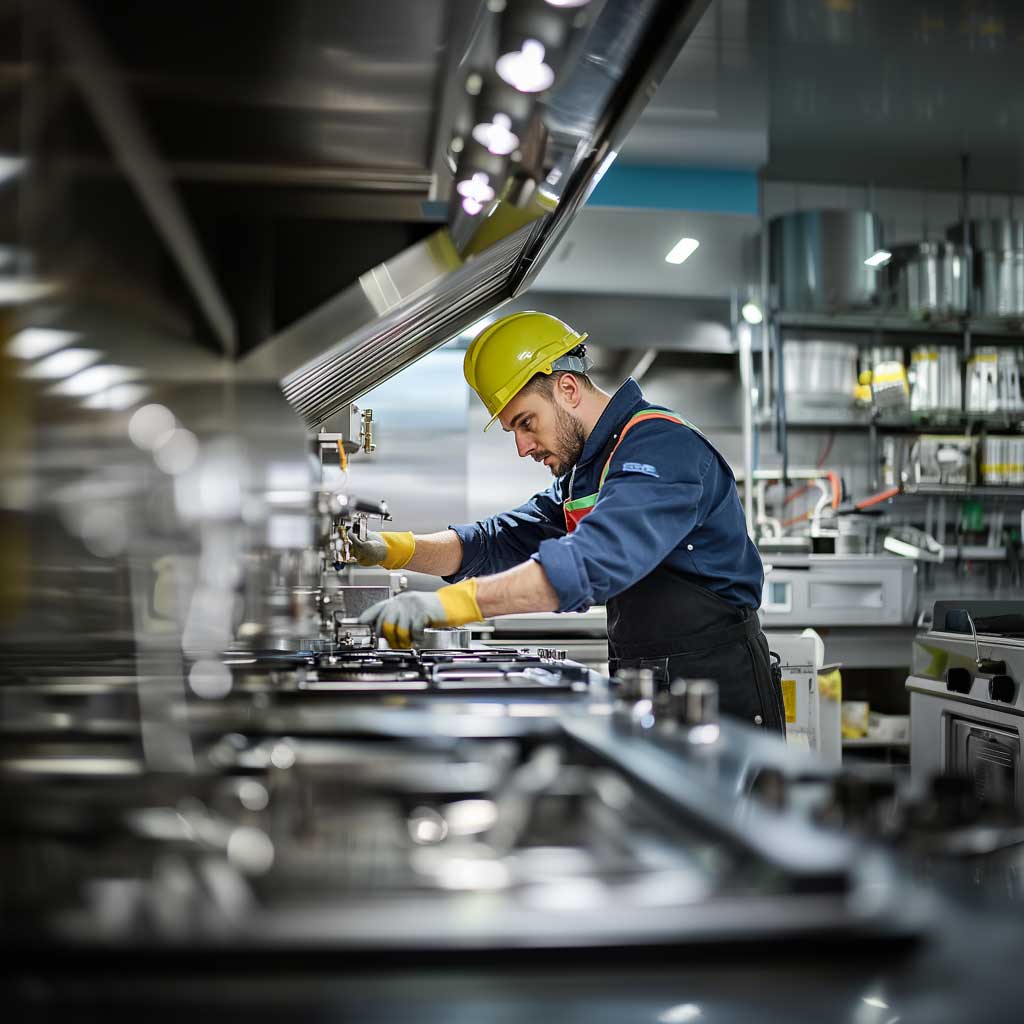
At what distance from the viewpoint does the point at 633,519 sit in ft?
5.43

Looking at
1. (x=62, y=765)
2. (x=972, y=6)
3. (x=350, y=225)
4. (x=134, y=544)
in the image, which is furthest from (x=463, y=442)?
(x=62, y=765)

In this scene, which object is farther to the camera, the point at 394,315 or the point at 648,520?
the point at 648,520

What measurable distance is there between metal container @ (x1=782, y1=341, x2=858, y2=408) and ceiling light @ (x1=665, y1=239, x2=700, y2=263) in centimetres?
69

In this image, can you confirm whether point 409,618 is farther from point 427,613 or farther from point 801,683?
point 801,683

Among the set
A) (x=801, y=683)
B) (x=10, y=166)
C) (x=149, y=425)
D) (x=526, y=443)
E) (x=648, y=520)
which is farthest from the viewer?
(x=801, y=683)

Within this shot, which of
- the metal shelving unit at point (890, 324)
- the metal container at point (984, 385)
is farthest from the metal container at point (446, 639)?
the metal container at point (984, 385)

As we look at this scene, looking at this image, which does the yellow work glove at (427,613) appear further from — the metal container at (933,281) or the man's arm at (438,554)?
the metal container at (933,281)

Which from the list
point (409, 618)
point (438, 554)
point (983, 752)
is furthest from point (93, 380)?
point (983, 752)

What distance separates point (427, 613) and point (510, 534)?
94cm

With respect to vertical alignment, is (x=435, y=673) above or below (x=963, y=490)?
below

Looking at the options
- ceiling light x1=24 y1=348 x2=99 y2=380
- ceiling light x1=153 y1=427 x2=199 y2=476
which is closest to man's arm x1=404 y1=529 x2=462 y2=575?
ceiling light x1=153 y1=427 x2=199 y2=476

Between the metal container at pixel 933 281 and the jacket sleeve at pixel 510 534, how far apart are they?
2.91 metres

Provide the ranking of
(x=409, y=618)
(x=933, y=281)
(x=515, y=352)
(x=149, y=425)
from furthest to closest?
(x=933, y=281) → (x=515, y=352) → (x=409, y=618) → (x=149, y=425)

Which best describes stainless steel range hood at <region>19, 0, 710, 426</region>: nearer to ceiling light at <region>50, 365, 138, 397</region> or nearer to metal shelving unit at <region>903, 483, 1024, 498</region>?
ceiling light at <region>50, 365, 138, 397</region>
